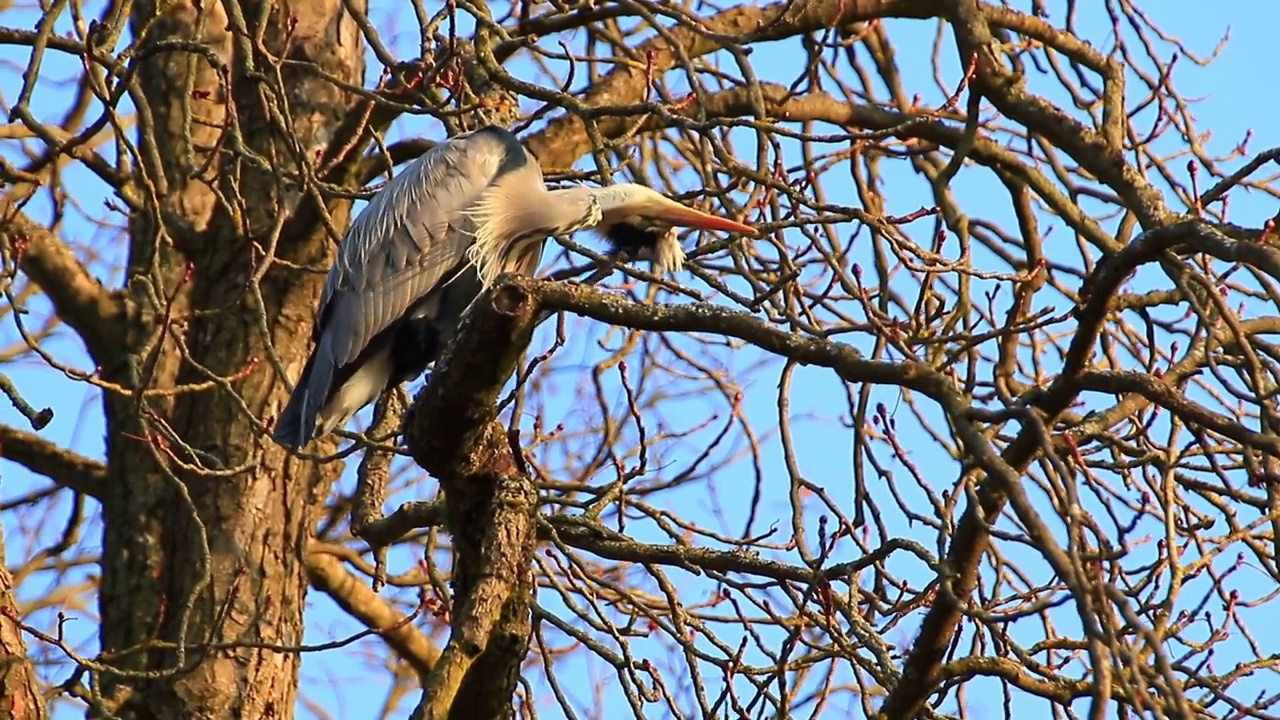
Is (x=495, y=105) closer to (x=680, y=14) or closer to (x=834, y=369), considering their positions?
(x=680, y=14)

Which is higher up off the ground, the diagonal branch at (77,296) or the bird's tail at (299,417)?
the diagonal branch at (77,296)

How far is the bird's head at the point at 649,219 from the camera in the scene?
5352mm

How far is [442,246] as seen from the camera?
5676 millimetres

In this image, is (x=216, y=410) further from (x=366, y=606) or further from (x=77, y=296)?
(x=366, y=606)

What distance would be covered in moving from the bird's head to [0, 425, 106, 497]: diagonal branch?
1.89 m

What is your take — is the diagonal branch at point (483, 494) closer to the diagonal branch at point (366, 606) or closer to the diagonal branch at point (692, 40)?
the diagonal branch at point (366, 606)

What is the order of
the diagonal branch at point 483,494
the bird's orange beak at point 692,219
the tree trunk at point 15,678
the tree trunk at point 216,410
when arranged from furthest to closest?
the bird's orange beak at point 692,219, the tree trunk at point 216,410, the tree trunk at point 15,678, the diagonal branch at point 483,494

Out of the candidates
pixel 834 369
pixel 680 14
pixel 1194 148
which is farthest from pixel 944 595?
pixel 1194 148

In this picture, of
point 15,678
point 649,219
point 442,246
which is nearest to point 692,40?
point 649,219

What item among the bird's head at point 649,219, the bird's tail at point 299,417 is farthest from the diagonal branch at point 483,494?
the bird's head at point 649,219

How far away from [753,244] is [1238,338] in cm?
293

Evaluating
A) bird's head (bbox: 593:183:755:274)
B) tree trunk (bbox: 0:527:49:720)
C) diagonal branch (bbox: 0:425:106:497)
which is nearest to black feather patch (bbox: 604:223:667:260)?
bird's head (bbox: 593:183:755:274)

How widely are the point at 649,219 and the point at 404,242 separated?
896 mm

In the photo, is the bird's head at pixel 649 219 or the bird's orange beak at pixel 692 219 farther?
the bird's head at pixel 649 219
